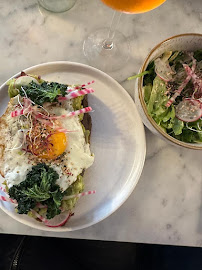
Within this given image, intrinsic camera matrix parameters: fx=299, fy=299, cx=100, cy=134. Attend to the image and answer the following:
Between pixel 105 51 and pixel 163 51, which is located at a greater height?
pixel 163 51

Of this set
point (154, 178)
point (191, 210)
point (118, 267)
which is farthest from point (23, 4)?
point (118, 267)

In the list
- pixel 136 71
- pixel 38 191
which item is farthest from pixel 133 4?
pixel 38 191

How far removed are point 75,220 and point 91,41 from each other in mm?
1007

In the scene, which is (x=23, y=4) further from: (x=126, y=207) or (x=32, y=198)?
(x=126, y=207)

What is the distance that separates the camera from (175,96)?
141 centimetres

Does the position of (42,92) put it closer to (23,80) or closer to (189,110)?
(23,80)

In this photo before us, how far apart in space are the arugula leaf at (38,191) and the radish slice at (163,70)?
26.4 inches

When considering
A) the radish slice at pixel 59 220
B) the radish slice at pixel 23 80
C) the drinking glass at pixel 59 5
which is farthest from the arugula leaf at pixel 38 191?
the drinking glass at pixel 59 5

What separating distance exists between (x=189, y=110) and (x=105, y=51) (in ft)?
2.10

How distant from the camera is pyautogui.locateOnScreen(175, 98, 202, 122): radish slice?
4.57ft

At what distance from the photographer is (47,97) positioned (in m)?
1.40

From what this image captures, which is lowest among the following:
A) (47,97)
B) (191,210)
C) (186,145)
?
(191,210)

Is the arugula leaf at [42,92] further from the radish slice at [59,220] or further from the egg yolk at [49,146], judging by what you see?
the radish slice at [59,220]

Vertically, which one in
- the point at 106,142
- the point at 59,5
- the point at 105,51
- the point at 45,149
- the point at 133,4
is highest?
the point at 133,4
